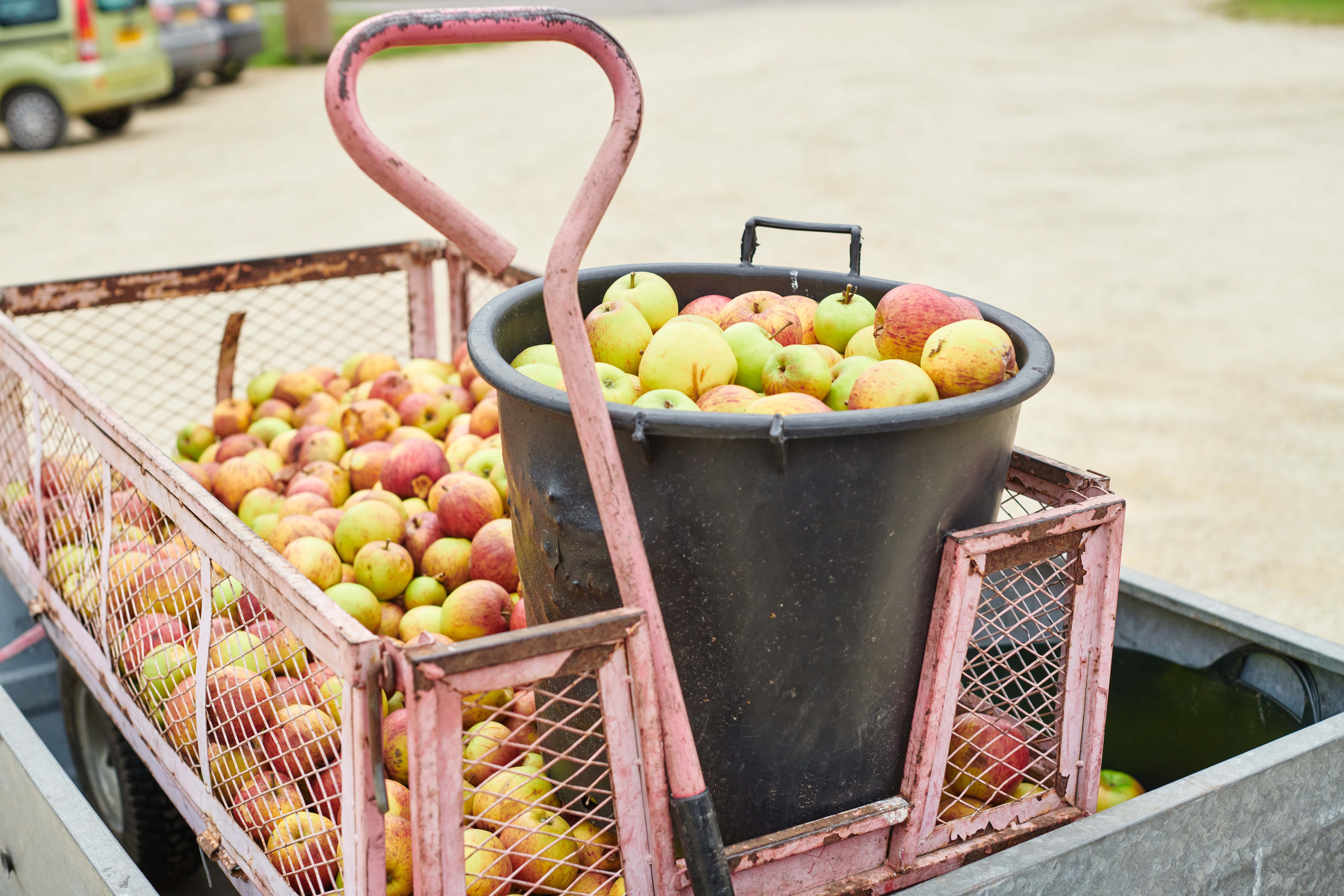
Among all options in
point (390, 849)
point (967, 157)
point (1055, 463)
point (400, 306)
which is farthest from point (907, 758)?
point (967, 157)

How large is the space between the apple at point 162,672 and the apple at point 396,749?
0.35 meters

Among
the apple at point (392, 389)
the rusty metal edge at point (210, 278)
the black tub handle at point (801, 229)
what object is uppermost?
the black tub handle at point (801, 229)

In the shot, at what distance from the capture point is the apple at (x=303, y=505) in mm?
2781

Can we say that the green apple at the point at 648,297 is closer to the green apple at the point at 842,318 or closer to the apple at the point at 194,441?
the green apple at the point at 842,318

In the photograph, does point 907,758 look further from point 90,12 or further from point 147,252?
point 90,12

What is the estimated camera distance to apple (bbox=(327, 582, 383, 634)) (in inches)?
95.1

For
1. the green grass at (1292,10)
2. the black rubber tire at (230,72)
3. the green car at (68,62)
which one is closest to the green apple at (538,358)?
the green car at (68,62)

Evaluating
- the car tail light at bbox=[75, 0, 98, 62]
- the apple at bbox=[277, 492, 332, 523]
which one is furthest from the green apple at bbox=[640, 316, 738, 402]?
the car tail light at bbox=[75, 0, 98, 62]

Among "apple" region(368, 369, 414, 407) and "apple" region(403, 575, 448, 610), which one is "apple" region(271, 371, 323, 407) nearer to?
"apple" region(368, 369, 414, 407)

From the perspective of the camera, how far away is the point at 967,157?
10023 mm

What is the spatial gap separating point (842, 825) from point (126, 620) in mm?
1383

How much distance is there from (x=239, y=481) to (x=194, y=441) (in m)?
0.56

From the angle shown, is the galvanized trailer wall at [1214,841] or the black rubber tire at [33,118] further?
the black rubber tire at [33,118]

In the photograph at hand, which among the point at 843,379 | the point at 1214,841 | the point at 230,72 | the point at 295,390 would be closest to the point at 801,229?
the point at 843,379
